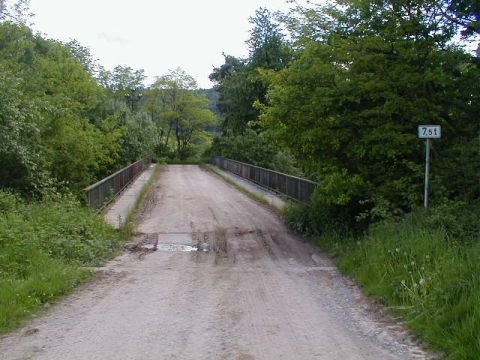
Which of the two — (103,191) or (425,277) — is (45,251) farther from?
(103,191)

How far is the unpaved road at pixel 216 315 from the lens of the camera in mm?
5258

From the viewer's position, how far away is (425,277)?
6781mm

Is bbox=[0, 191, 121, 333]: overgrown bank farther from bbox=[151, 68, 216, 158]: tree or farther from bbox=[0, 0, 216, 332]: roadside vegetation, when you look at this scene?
bbox=[151, 68, 216, 158]: tree

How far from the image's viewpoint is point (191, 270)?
9.50 metres

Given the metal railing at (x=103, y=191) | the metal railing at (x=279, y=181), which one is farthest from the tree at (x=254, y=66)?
the metal railing at (x=103, y=191)

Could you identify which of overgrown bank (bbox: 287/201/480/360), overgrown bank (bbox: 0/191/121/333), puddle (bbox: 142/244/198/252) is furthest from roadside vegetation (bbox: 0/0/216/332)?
overgrown bank (bbox: 287/201/480/360)

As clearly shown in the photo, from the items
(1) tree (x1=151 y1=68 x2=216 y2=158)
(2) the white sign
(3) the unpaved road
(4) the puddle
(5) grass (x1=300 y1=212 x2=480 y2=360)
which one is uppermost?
(1) tree (x1=151 y1=68 x2=216 y2=158)

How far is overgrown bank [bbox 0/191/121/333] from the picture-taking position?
6.90 metres

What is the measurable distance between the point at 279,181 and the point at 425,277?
16245mm

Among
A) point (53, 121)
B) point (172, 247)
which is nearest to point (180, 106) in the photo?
point (53, 121)

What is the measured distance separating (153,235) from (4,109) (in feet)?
17.9

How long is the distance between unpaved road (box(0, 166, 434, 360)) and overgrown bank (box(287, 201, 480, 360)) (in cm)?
31

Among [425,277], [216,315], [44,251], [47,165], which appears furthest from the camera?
[47,165]

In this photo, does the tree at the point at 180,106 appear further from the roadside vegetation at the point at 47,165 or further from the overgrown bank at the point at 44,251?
the overgrown bank at the point at 44,251
